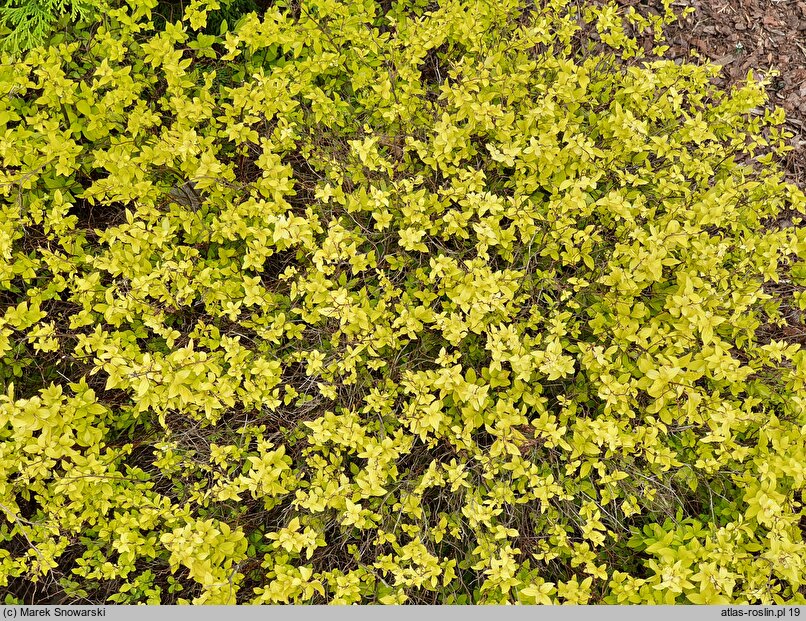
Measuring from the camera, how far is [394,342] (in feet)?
8.41

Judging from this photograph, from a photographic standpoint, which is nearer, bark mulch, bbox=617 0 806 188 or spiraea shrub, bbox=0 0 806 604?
spiraea shrub, bbox=0 0 806 604

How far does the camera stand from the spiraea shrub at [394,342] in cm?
237

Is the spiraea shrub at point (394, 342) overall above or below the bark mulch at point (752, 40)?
below

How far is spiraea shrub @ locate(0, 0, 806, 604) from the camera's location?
93.2 inches

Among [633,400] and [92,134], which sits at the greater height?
[92,134]

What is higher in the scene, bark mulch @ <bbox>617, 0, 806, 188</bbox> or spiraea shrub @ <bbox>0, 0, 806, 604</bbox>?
bark mulch @ <bbox>617, 0, 806, 188</bbox>

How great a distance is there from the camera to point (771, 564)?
2.27m

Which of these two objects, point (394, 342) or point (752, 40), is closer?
point (394, 342)

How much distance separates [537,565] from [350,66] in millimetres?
2935

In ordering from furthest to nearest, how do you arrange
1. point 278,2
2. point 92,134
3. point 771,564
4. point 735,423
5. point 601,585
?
point 278,2 < point 92,134 < point 601,585 < point 735,423 < point 771,564

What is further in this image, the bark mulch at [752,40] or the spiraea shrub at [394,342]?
the bark mulch at [752,40]

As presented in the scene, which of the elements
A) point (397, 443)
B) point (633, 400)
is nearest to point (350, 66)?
point (397, 443)

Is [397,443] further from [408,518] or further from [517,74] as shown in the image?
[517,74]

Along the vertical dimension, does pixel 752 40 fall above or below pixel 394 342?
above
